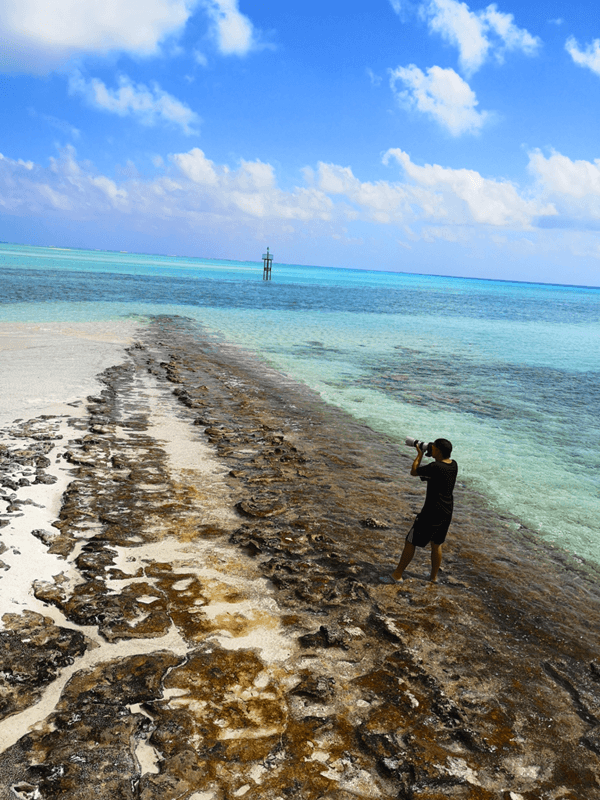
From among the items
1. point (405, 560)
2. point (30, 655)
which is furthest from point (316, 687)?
point (30, 655)

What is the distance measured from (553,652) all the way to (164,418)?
867cm

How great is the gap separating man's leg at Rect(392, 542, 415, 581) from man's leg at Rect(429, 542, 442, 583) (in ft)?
0.91

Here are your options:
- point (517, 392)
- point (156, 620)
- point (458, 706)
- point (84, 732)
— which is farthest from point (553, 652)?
point (517, 392)

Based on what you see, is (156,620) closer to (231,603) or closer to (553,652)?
(231,603)

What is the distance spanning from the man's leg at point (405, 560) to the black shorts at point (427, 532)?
81mm

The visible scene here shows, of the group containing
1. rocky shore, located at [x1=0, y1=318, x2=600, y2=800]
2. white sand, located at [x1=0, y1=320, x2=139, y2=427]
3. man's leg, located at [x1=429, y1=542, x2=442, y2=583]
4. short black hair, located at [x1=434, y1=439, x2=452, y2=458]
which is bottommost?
rocky shore, located at [x1=0, y1=318, x2=600, y2=800]

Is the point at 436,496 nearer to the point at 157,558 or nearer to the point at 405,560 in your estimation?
the point at 405,560

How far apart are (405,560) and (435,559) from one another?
15.2 inches

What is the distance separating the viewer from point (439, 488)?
592cm

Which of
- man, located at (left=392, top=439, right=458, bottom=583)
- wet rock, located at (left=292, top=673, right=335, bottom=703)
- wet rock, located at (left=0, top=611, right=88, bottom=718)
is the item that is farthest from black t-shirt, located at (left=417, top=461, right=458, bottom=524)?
wet rock, located at (left=0, top=611, right=88, bottom=718)

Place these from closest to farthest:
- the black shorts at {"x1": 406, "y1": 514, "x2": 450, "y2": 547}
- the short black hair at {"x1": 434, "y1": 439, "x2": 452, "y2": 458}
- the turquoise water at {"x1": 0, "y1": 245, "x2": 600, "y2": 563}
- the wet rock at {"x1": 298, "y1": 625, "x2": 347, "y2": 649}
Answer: the wet rock at {"x1": 298, "y1": 625, "x2": 347, "y2": 649} < the short black hair at {"x1": 434, "y1": 439, "x2": 452, "y2": 458} < the black shorts at {"x1": 406, "y1": 514, "x2": 450, "y2": 547} < the turquoise water at {"x1": 0, "y1": 245, "x2": 600, "y2": 563}

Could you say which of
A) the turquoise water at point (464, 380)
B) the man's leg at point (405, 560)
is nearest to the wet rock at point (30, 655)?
the man's leg at point (405, 560)

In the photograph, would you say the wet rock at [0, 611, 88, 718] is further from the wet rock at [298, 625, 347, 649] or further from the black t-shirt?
the black t-shirt

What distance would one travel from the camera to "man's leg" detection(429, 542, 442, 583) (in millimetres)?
6289
